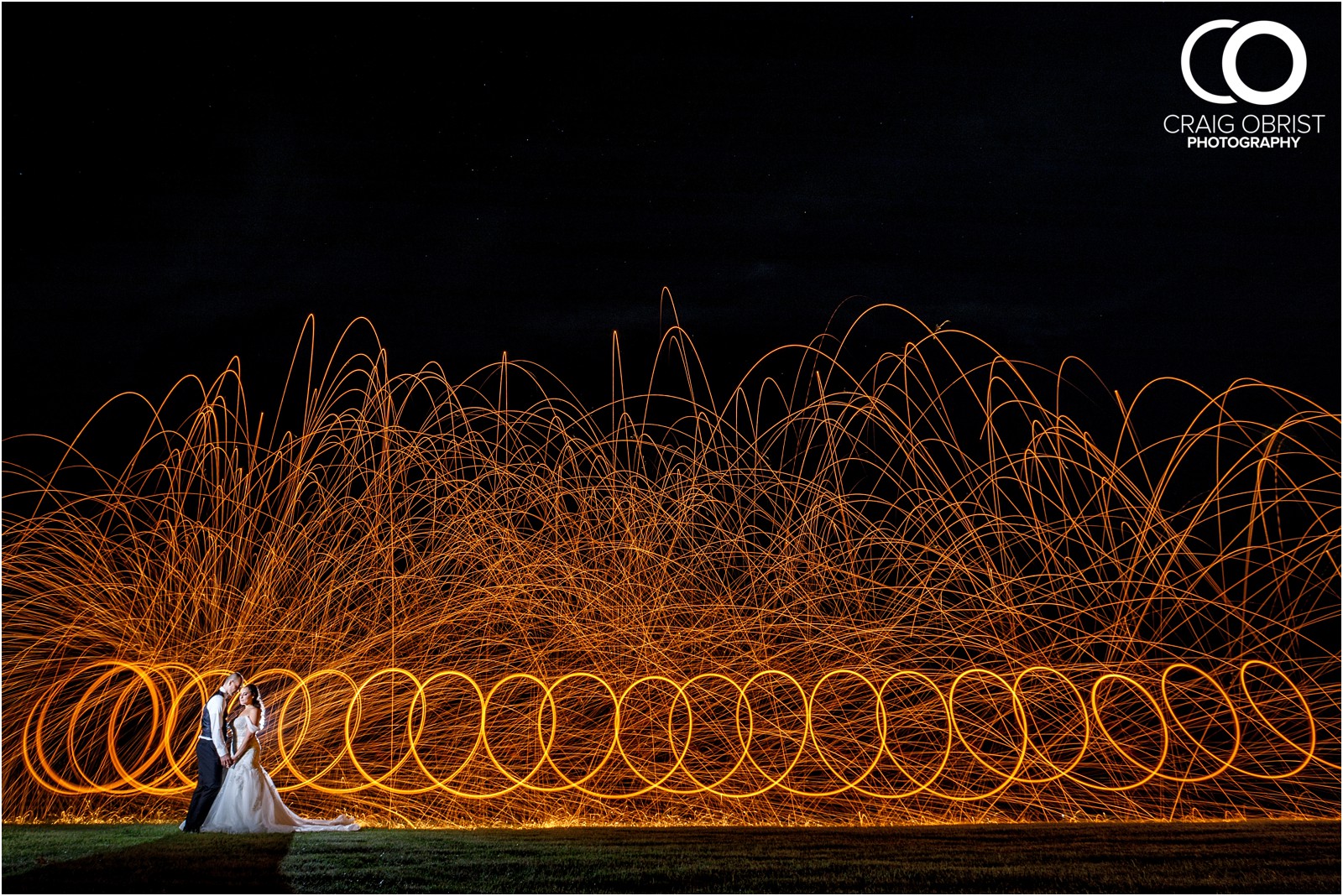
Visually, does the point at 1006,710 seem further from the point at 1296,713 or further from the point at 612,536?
the point at 612,536

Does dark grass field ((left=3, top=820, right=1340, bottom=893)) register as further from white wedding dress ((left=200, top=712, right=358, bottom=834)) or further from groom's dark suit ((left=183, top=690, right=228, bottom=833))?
groom's dark suit ((left=183, top=690, right=228, bottom=833))

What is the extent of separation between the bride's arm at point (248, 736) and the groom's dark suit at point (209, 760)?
11 centimetres

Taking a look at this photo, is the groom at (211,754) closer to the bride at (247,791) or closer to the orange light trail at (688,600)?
the bride at (247,791)

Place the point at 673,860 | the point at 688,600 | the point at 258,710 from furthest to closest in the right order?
the point at 688,600, the point at 258,710, the point at 673,860

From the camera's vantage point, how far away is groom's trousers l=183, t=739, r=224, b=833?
7098mm

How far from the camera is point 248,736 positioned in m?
7.02

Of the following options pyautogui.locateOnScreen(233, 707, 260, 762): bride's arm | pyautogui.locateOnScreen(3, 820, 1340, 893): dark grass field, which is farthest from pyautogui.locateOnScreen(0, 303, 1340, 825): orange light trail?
pyautogui.locateOnScreen(233, 707, 260, 762): bride's arm

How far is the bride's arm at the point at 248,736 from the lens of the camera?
276 inches

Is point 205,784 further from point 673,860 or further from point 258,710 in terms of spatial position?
point 673,860

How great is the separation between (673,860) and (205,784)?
3274 mm

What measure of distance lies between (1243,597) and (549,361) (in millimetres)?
6487

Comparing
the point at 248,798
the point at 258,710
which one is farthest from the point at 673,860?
the point at 258,710

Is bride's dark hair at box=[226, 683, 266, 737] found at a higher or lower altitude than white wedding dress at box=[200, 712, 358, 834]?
higher

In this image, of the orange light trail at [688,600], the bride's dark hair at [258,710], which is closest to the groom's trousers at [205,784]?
the bride's dark hair at [258,710]
